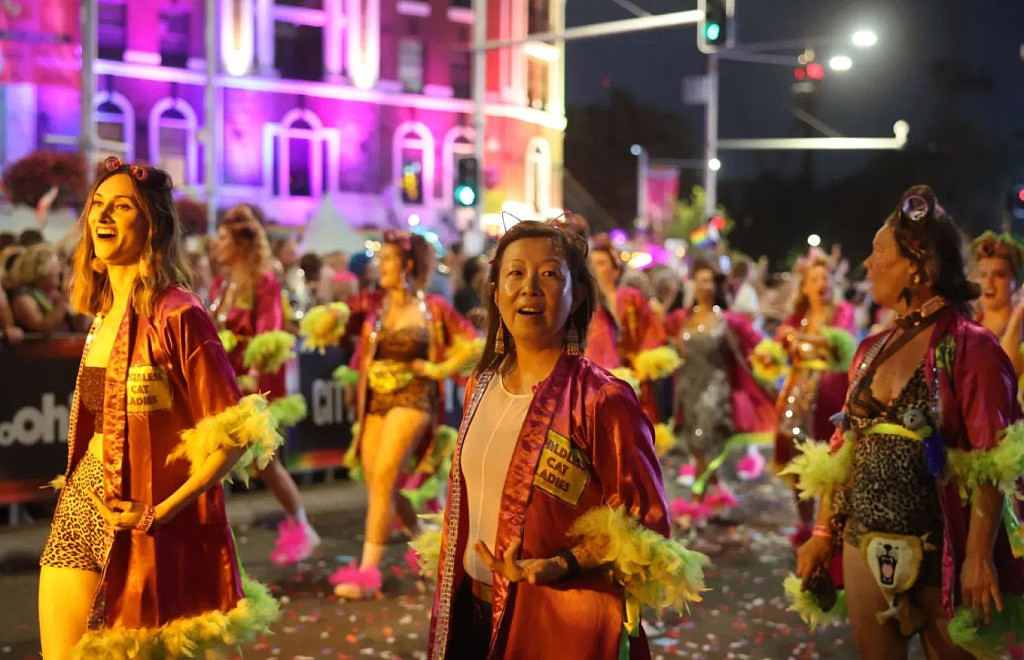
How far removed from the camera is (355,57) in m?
42.8

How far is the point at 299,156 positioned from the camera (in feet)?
136

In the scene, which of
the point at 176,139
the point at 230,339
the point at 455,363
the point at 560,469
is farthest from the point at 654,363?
the point at 176,139

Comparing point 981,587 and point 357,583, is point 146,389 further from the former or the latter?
point 357,583

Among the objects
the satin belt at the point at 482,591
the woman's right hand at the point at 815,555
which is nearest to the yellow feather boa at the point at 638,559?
the satin belt at the point at 482,591

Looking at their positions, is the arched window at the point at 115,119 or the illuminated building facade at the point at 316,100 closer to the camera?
the arched window at the point at 115,119

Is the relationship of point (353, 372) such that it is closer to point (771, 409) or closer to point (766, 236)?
point (771, 409)

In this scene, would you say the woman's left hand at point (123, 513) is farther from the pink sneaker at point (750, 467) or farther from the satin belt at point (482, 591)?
the pink sneaker at point (750, 467)

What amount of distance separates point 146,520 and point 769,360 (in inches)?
290

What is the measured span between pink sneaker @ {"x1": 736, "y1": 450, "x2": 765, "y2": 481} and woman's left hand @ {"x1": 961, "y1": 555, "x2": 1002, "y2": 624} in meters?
9.28

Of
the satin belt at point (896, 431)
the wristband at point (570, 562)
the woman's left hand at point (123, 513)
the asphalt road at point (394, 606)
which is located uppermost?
the satin belt at point (896, 431)

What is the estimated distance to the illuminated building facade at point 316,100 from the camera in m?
36.7

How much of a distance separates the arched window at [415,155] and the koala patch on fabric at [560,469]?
135 ft

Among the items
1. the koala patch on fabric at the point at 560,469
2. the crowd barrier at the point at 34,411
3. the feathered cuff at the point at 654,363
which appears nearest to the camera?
the koala patch on fabric at the point at 560,469

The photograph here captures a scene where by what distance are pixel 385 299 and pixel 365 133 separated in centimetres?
3589
